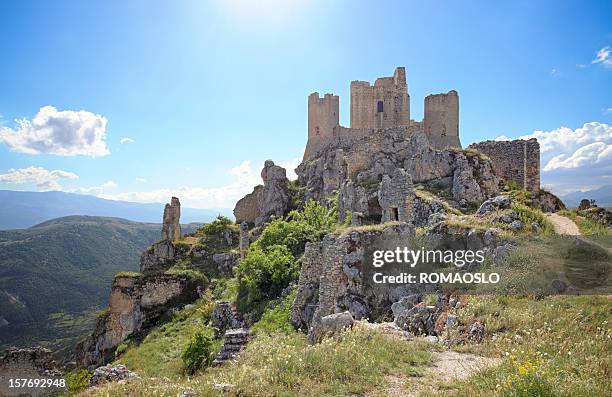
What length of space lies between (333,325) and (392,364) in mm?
2710

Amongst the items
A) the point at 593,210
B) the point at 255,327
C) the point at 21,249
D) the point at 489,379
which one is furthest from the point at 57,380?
the point at 21,249

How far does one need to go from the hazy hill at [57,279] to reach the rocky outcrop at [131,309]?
22.0 metres

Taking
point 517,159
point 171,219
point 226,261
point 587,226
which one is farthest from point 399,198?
point 171,219

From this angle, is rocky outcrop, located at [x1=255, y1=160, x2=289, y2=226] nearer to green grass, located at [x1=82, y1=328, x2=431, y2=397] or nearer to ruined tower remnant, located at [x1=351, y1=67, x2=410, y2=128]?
→ ruined tower remnant, located at [x1=351, y1=67, x2=410, y2=128]

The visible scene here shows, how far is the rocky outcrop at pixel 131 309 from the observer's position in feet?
82.4

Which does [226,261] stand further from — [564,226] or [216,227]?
[564,226]

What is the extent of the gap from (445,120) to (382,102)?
22.6ft

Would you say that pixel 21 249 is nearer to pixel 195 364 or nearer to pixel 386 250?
pixel 195 364

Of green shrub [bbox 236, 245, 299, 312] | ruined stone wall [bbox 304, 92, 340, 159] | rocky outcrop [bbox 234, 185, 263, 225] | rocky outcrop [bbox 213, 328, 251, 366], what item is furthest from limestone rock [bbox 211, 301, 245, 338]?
ruined stone wall [bbox 304, 92, 340, 159]

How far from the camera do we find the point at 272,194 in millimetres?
38812

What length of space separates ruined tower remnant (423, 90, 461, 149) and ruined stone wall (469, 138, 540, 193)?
10.5m

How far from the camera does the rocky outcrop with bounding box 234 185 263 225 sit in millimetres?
41844

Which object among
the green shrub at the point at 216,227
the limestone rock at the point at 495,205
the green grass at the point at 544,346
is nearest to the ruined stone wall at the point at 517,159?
the limestone rock at the point at 495,205

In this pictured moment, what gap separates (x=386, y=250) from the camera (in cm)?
1346
